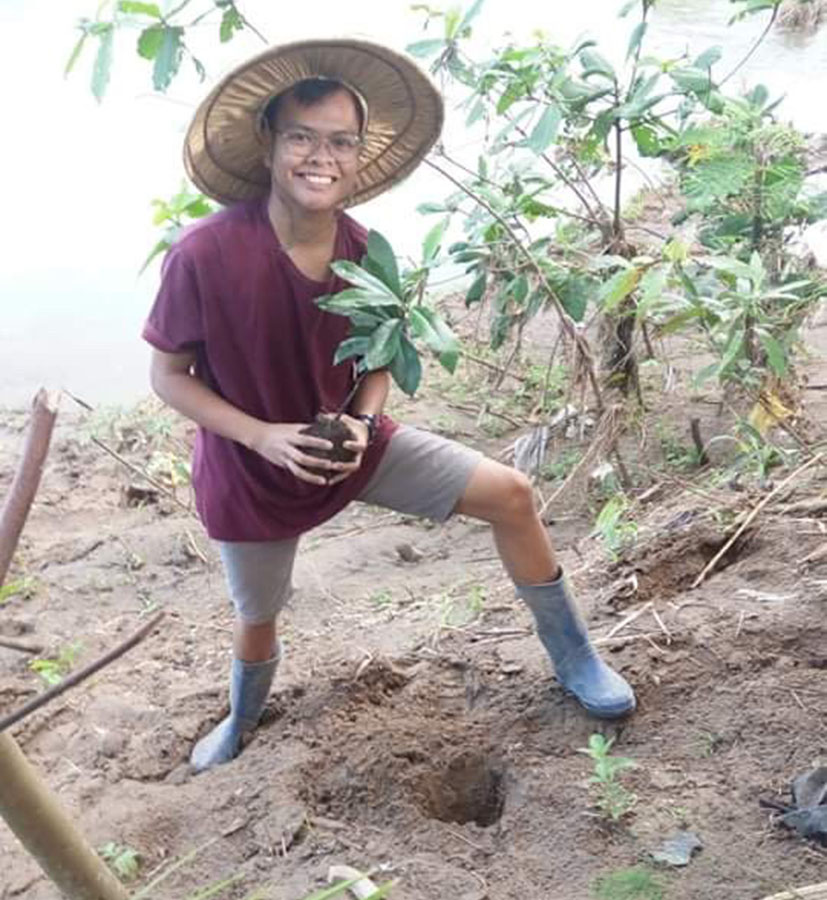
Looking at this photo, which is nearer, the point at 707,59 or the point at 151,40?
the point at 151,40

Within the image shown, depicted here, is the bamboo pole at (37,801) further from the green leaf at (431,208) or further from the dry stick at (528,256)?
the green leaf at (431,208)

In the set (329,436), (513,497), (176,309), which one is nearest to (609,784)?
(513,497)

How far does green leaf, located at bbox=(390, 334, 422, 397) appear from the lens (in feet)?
7.17

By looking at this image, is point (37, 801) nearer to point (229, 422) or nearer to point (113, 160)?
point (229, 422)

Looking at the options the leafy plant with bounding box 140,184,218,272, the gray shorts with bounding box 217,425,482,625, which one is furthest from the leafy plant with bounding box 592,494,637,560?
the leafy plant with bounding box 140,184,218,272

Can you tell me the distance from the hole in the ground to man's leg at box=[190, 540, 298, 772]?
43 cm

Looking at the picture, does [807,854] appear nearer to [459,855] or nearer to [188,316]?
[459,855]

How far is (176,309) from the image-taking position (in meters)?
2.08

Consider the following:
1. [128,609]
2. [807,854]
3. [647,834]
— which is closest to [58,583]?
[128,609]

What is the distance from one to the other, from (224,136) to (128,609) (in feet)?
5.52

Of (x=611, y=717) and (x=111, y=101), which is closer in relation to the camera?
(x=611, y=717)

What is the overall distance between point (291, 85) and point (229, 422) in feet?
1.94

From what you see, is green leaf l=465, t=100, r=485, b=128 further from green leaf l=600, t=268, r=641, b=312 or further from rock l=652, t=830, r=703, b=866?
rock l=652, t=830, r=703, b=866

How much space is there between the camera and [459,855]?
2.04 metres
